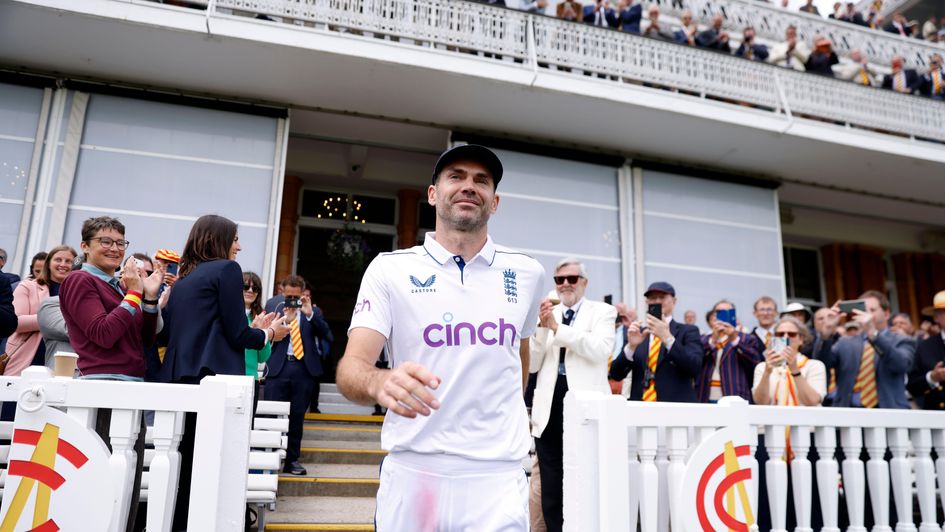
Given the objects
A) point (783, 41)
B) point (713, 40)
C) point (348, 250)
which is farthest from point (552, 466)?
point (783, 41)

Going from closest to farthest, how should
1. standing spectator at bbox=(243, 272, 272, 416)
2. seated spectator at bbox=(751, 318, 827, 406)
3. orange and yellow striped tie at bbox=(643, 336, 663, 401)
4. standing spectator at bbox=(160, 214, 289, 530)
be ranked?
standing spectator at bbox=(160, 214, 289, 530), seated spectator at bbox=(751, 318, 827, 406), standing spectator at bbox=(243, 272, 272, 416), orange and yellow striped tie at bbox=(643, 336, 663, 401)

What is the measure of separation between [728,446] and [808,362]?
7.87 feet

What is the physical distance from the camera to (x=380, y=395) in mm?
1468

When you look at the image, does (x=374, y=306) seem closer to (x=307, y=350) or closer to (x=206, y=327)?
(x=206, y=327)

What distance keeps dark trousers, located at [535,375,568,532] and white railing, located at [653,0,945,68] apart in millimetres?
10630

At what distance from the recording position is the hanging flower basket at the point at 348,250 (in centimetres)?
1132

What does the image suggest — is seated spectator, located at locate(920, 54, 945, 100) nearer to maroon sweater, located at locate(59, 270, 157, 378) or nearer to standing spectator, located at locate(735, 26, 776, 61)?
standing spectator, located at locate(735, 26, 776, 61)

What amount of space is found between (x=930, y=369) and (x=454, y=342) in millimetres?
5670

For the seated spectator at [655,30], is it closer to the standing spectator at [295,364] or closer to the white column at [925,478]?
the standing spectator at [295,364]

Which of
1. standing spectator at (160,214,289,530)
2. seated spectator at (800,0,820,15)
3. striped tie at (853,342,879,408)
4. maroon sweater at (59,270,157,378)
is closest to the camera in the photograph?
maroon sweater at (59,270,157,378)

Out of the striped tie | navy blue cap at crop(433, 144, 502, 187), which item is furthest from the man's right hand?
the striped tie

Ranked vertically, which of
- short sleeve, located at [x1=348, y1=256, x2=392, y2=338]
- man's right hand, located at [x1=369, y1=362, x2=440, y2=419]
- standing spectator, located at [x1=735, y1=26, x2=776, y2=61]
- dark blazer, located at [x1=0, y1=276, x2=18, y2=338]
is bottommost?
man's right hand, located at [x1=369, y1=362, x2=440, y2=419]

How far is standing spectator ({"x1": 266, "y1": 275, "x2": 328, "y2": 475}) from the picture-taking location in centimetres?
555

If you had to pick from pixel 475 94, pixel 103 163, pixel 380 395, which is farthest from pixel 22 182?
pixel 380 395
